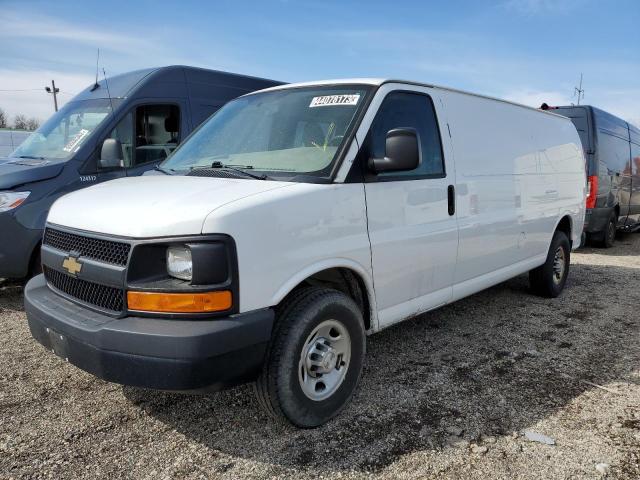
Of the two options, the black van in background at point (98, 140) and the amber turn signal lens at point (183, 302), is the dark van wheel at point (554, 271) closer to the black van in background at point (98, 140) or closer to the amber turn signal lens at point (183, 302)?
the amber turn signal lens at point (183, 302)

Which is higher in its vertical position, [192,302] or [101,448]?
[192,302]

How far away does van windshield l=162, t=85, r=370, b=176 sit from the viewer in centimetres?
319

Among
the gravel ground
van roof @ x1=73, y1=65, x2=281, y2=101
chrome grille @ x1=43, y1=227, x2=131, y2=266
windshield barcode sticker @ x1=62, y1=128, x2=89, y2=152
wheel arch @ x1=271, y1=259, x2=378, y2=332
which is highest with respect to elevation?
van roof @ x1=73, y1=65, x2=281, y2=101

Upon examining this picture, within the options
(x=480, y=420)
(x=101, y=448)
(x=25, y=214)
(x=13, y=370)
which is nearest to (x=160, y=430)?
(x=101, y=448)

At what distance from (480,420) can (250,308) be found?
1601 mm

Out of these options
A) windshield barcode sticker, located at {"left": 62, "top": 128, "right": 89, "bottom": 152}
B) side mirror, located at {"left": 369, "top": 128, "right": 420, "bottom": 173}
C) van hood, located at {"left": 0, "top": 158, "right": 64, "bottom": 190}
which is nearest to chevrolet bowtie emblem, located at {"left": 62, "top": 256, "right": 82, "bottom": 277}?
side mirror, located at {"left": 369, "top": 128, "right": 420, "bottom": 173}

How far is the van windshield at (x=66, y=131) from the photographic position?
5734mm

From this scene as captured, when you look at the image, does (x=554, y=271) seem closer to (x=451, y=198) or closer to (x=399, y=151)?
(x=451, y=198)

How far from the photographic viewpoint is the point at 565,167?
236 inches

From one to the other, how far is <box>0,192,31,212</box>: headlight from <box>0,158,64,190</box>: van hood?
77mm

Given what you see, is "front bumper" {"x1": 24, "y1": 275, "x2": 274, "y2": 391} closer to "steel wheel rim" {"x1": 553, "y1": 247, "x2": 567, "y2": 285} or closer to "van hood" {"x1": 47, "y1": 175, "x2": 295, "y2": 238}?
"van hood" {"x1": 47, "y1": 175, "x2": 295, "y2": 238}

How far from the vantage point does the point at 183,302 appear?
8.05 ft

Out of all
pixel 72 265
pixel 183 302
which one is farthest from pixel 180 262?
pixel 72 265

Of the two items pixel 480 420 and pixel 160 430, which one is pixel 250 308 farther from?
pixel 480 420
